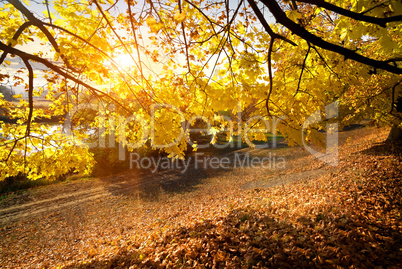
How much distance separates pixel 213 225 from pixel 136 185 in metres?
8.28

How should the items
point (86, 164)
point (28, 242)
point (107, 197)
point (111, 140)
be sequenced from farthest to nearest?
point (111, 140)
point (107, 197)
point (28, 242)
point (86, 164)

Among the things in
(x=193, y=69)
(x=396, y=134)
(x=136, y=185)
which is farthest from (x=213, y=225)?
(x=396, y=134)

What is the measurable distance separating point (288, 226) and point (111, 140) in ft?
46.5

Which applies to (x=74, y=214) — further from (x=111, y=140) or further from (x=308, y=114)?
(x=308, y=114)

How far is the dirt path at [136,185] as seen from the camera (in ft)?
29.5

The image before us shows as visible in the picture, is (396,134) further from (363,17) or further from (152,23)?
(152,23)

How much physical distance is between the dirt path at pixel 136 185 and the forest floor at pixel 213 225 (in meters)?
0.10

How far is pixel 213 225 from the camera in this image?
15.2 ft

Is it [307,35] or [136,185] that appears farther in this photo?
[136,185]

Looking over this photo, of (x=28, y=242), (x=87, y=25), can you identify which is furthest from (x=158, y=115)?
(x=28, y=242)

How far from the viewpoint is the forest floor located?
3.36 metres

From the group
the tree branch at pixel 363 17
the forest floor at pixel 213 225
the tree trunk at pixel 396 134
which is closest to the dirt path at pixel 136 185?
the forest floor at pixel 213 225

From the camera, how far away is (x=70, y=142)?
5055 mm

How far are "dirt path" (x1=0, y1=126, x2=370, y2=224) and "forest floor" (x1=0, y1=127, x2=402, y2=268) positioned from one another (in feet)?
0.32
